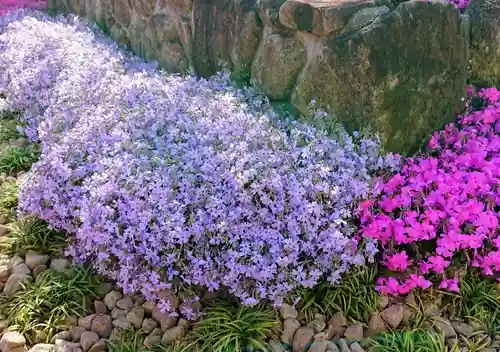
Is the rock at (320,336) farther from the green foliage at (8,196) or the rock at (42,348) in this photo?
the green foliage at (8,196)

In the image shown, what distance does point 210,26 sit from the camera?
144 inches

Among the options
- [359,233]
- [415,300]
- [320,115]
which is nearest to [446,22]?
[320,115]

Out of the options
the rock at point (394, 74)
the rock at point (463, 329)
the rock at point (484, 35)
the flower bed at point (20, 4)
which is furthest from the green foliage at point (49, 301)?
the flower bed at point (20, 4)

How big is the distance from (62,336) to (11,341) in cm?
22

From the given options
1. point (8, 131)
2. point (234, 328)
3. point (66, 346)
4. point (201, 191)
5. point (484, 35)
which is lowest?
point (8, 131)

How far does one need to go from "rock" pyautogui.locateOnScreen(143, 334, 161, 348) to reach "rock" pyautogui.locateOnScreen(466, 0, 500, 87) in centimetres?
251

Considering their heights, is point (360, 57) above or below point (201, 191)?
above

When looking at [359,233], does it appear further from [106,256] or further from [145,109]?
[145,109]

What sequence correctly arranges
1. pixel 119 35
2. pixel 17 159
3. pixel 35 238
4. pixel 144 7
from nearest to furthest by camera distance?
1. pixel 35 238
2. pixel 17 159
3. pixel 144 7
4. pixel 119 35

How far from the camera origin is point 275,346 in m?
2.32

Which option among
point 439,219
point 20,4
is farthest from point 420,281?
point 20,4

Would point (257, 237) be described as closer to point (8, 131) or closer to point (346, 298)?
point (346, 298)

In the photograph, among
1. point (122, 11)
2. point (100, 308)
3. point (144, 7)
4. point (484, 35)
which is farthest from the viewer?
point (122, 11)

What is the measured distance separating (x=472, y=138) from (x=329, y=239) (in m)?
1.24
